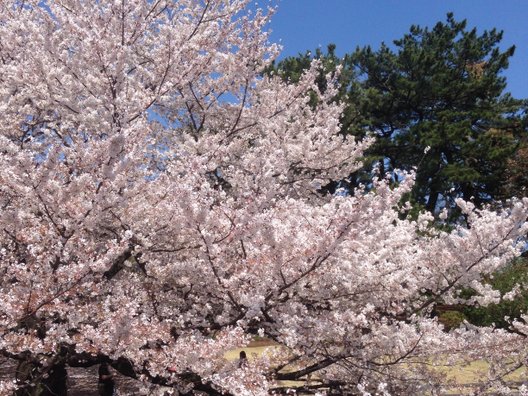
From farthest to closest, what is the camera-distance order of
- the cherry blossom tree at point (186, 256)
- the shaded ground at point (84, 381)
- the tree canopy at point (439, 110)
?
the tree canopy at point (439, 110) < the shaded ground at point (84, 381) < the cherry blossom tree at point (186, 256)

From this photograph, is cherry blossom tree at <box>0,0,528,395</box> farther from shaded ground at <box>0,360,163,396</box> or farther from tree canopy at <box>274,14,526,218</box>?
tree canopy at <box>274,14,526,218</box>

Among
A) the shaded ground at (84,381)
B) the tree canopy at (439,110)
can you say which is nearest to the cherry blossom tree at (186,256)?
the shaded ground at (84,381)

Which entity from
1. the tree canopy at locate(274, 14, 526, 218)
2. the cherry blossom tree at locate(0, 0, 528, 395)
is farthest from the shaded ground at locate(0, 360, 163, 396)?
the tree canopy at locate(274, 14, 526, 218)

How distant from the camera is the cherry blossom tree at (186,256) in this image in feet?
13.3

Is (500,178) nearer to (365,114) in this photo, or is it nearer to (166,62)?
(365,114)

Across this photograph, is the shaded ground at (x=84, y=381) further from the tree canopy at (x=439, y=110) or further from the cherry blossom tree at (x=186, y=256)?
the tree canopy at (x=439, y=110)

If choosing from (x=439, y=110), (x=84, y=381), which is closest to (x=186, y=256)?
(x=84, y=381)

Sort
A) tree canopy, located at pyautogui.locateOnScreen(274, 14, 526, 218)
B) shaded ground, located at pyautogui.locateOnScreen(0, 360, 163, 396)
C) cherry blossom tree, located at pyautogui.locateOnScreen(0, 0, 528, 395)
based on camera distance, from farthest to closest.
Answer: tree canopy, located at pyautogui.locateOnScreen(274, 14, 526, 218), shaded ground, located at pyautogui.locateOnScreen(0, 360, 163, 396), cherry blossom tree, located at pyautogui.locateOnScreen(0, 0, 528, 395)

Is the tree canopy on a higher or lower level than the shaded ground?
higher

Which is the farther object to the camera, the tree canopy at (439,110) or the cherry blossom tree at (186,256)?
the tree canopy at (439,110)

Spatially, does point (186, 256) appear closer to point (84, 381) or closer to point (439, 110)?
point (84, 381)

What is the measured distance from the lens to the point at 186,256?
553 cm

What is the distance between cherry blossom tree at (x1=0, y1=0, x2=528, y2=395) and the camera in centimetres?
405

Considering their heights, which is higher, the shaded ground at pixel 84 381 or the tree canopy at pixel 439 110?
the tree canopy at pixel 439 110
